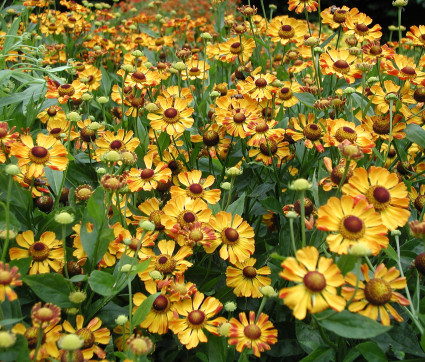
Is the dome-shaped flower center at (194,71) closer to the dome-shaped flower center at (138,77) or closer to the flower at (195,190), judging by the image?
the dome-shaped flower center at (138,77)

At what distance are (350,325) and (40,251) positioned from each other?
0.81m

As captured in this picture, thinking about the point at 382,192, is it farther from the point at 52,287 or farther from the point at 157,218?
the point at 52,287

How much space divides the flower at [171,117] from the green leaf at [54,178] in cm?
38

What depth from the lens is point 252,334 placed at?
1114 mm

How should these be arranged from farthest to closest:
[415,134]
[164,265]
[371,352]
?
[415,134] < [164,265] < [371,352]

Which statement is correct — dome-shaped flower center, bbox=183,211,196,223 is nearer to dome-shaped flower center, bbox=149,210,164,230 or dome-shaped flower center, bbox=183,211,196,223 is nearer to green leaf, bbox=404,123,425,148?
dome-shaped flower center, bbox=149,210,164,230

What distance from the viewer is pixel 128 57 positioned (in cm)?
226

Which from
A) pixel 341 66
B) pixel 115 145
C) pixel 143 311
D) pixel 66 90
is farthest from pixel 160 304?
pixel 341 66

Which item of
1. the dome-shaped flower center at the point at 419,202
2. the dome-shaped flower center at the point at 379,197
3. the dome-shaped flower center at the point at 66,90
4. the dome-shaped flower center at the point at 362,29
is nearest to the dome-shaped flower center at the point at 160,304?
the dome-shaped flower center at the point at 379,197

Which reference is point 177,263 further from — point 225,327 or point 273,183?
point 273,183

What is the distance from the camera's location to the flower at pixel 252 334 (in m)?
1.10

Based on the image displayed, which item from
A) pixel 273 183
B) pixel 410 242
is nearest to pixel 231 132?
pixel 273 183

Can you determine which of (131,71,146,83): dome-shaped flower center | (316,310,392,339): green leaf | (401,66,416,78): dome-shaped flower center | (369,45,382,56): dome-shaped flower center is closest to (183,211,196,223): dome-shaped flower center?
(316,310,392,339): green leaf

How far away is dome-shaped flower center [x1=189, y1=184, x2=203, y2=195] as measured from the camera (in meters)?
1.51
